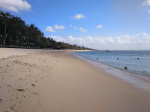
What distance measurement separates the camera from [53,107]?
2338 millimetres

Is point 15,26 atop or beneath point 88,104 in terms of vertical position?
atop

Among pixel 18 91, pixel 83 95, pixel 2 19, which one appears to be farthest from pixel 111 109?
pixel 2 19

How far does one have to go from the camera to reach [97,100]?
2.85 metres

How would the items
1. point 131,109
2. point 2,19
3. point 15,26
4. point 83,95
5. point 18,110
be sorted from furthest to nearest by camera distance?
point 15,26, point 2,19, point 83,95, point 131,109, point 18,110

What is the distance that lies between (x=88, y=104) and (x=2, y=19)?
123ft

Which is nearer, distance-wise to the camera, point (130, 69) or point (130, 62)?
point (130, 69)

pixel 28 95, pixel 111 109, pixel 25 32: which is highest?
pixel 25 32

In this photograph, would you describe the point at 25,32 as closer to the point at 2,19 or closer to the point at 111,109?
the point at 2,19

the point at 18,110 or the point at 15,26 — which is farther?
the point at 15,26

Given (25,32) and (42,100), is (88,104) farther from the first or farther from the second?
(25,32)

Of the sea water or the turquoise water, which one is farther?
the turquoise water

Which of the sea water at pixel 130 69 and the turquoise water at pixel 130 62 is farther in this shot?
the turquoise water at pixel 130 62

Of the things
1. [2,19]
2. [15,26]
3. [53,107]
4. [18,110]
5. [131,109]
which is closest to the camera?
[18,110]

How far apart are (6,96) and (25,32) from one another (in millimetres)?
Result: 41814
